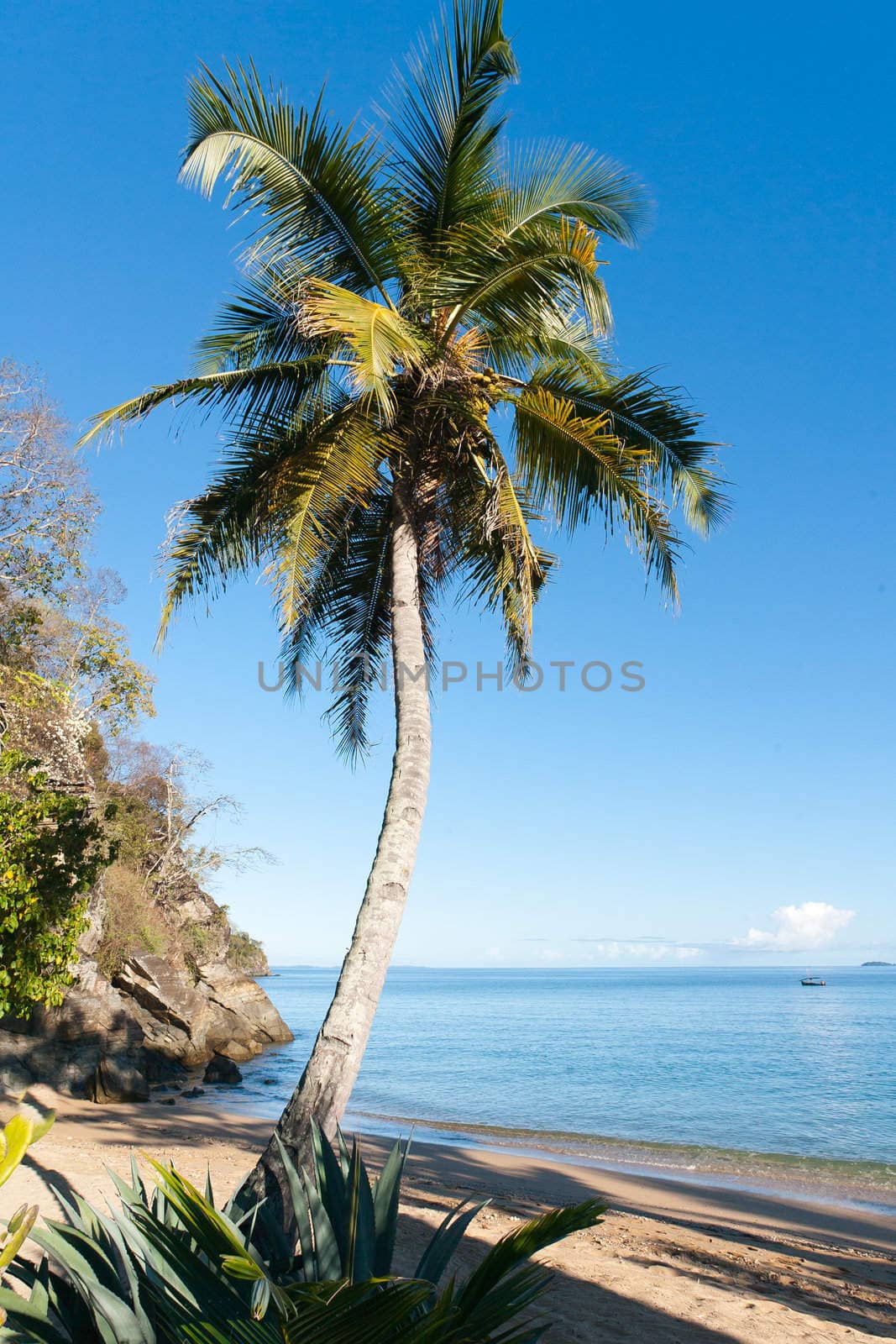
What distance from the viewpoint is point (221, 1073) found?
20.2 m

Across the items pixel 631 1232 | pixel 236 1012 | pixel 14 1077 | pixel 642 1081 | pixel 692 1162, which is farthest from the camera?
pixel 236 1012

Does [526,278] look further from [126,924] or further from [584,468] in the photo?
[126,924]

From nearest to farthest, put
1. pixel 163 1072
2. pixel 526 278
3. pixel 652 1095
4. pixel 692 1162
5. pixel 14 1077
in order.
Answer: pixel 526 278, pixel 14 1077, pixel 692 1162, pixel 163 1072, pixel 652 1095

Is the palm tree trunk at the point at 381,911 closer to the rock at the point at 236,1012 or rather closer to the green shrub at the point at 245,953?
the rock at the point at 236,1012

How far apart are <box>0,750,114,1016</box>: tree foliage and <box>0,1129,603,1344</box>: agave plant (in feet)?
22.1

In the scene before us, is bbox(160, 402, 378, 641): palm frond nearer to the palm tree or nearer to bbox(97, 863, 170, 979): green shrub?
the palm tree

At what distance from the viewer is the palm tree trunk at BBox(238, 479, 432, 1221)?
487 cm

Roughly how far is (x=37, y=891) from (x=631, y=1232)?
6.89m

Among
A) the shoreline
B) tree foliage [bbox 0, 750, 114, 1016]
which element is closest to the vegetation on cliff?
tree foliage [bbox 0, 750, 114, 1016]

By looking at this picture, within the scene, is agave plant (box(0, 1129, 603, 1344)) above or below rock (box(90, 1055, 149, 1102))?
above

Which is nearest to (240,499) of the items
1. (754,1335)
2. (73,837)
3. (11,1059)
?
(73,837)

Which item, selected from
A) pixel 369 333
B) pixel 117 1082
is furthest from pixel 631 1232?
pixel 117 1082

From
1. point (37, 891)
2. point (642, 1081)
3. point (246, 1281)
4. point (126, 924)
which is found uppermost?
point (37, 891)

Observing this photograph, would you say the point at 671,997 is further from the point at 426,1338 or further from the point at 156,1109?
the point at 426,1338
